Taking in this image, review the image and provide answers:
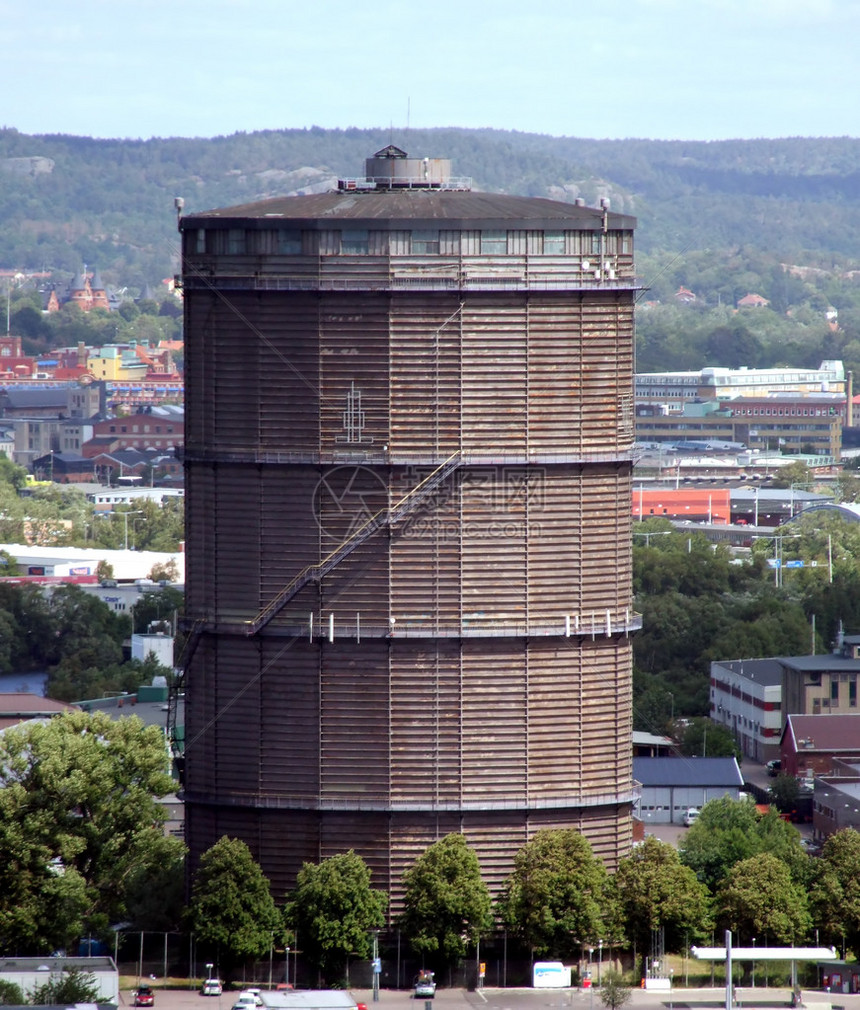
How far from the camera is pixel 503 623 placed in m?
65.9

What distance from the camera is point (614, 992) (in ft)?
202

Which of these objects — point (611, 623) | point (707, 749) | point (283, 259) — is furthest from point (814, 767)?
point (283, 259)

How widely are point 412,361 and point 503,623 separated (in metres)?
6.85

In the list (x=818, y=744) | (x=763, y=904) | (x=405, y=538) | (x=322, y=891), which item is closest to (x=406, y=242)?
(x=405, y=538)

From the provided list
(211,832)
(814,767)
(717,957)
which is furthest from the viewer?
(814,767)

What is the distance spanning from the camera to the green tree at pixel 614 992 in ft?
202

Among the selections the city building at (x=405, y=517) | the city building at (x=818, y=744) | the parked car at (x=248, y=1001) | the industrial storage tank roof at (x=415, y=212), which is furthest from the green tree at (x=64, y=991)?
the city building at (x=818, y=744)

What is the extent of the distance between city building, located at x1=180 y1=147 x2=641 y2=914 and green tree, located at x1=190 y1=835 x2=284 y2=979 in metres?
2.01

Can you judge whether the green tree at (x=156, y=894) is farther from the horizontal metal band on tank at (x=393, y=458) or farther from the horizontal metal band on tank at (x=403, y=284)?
the horizontal metal band on tank at (x=403, y=284)

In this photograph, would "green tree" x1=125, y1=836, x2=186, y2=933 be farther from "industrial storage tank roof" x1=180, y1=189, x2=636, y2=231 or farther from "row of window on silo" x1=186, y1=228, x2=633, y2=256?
"industrial storage tank roof" x1=180, y1=189, x2=636, y2=231

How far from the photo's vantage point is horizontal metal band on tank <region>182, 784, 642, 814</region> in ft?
216

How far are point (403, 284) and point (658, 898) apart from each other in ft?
A: 53.3

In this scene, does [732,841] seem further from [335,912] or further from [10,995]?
[10,995]

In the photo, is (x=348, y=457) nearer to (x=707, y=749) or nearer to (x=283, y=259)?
(x=283, y=259)
